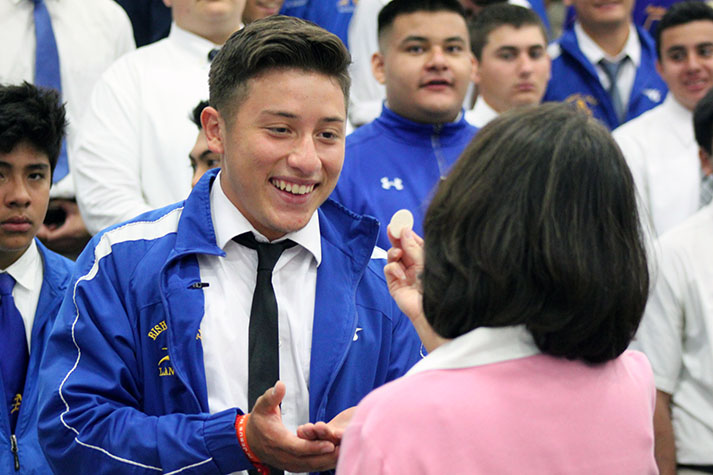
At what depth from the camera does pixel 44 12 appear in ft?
16.8

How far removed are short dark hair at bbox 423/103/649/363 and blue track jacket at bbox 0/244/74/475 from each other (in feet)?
5.34

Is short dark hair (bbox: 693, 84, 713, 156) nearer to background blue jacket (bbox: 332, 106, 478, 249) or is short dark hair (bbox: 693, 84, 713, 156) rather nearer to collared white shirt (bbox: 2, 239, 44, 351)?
background blue jacket (bbox: 332, 106, 478, 249)

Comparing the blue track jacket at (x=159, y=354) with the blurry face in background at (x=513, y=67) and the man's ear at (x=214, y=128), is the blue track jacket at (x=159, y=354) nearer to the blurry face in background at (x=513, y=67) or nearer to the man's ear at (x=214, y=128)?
the man's ear at (x=214, y=128)

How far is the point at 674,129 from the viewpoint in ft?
17.8

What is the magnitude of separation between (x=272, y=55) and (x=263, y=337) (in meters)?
0.74

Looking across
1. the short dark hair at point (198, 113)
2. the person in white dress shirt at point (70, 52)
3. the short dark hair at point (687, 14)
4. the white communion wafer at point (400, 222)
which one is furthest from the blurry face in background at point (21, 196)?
the short dark hair at point (687, 14)

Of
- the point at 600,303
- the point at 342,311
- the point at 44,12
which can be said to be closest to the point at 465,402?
the point at 600,303

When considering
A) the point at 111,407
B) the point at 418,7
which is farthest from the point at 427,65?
the point at 111,407

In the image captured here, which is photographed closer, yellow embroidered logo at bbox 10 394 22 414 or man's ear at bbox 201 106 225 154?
man's ear at bbox 201 106 225 154

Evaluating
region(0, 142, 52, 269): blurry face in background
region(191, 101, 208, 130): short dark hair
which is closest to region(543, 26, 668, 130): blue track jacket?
region(191, 101, 208, 130): short dark hair

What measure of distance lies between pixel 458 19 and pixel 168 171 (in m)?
1.53

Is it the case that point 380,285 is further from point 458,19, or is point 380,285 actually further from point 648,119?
point 648,119

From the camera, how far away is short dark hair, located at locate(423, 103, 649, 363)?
1.82 m

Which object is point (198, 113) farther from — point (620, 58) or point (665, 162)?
point (620, 58)
